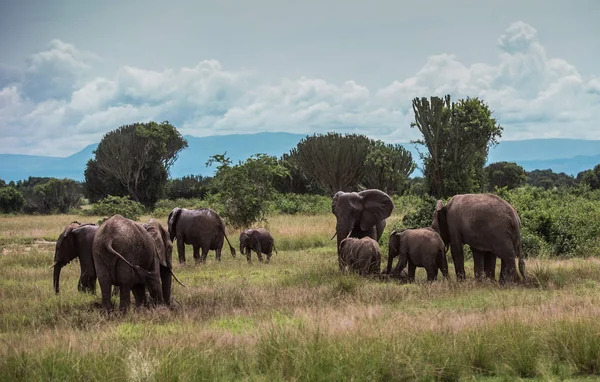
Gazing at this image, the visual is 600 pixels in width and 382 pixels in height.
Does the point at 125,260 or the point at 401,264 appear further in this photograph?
the point at 401,264

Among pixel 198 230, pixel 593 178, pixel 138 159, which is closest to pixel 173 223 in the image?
pixel 198 230

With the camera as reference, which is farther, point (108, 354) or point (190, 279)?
point (190, 279)

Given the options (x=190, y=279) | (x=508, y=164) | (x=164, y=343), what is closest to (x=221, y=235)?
(x=190, y=279)

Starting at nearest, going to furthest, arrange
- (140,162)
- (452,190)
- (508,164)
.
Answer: (452,190)
(140,162)
(508,164)

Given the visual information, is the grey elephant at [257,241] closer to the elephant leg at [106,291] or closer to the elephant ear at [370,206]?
the elephant ear at [370,206]

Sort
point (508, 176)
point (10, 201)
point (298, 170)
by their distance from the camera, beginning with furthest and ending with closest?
point (508, 176), point (298, 170), point (10, 201)

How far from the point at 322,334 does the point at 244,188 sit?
21599 millimetres

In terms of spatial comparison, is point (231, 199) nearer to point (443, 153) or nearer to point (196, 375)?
point (443, 153)

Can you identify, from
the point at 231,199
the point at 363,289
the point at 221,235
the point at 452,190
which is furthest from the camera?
the point at 452,190

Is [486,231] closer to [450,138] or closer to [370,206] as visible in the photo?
[370,206]

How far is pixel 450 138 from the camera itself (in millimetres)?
38312

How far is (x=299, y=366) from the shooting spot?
6719mm

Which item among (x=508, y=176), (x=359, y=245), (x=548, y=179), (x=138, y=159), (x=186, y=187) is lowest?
(x=359, y=245)

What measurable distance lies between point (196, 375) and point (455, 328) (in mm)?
3291
